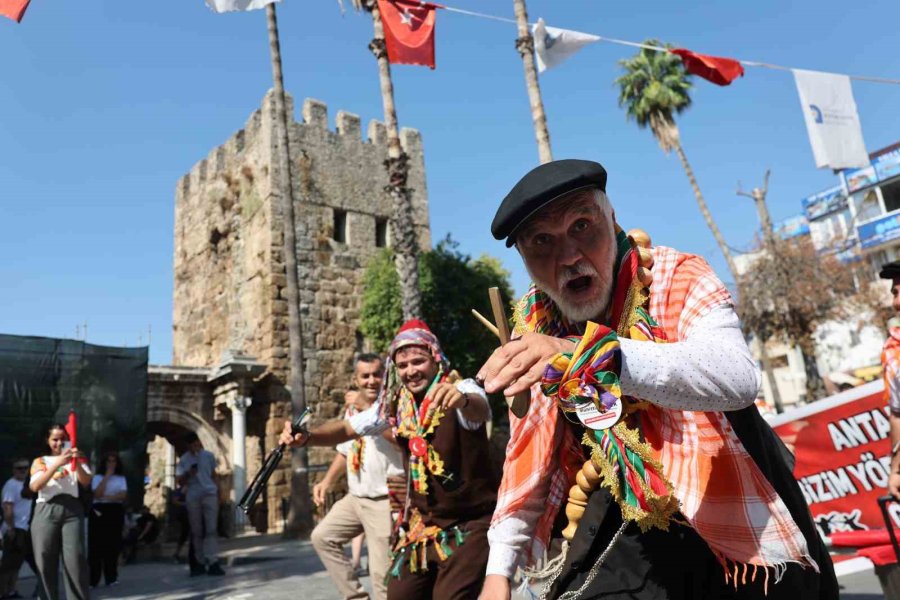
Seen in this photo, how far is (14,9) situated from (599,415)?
7951mm

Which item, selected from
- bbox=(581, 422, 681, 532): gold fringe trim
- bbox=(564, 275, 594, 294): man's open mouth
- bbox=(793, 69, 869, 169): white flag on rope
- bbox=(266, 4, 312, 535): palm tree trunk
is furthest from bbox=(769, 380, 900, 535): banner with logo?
bbox=(266, 4, 312, 535): palm tree trunk

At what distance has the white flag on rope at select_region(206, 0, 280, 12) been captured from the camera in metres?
8.87

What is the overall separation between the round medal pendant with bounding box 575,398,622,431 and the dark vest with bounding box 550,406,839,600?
1.74 feet

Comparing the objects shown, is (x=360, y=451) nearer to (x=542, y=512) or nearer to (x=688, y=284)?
(x=542, y=512)

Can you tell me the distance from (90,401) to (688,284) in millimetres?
13570

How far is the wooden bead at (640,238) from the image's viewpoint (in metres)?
1.96

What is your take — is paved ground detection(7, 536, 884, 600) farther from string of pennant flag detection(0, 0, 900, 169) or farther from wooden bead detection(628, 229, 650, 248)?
string of pennant flag detection(0, 0, 900, 169)

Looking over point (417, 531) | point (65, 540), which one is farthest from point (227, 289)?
point (417, 531)

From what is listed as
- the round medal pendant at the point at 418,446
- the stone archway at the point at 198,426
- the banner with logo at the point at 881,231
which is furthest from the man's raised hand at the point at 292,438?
the banner with logo at the point at 881,231

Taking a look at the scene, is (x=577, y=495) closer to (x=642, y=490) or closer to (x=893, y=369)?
(x=642, y=490)

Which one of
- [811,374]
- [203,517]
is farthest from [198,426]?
[811,374]

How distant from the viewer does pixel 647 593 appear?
1764mm

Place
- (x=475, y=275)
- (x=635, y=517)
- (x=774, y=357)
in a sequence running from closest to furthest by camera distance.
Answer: (x=635, y=517) → (x=475, y=275) → (x=774, y=357)

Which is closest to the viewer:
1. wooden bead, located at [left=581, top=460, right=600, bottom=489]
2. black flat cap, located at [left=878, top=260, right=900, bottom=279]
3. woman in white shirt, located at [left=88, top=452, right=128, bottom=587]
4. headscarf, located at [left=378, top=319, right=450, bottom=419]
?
wooden bead, located at [left=581, top=460, right=600, bottom=489]
